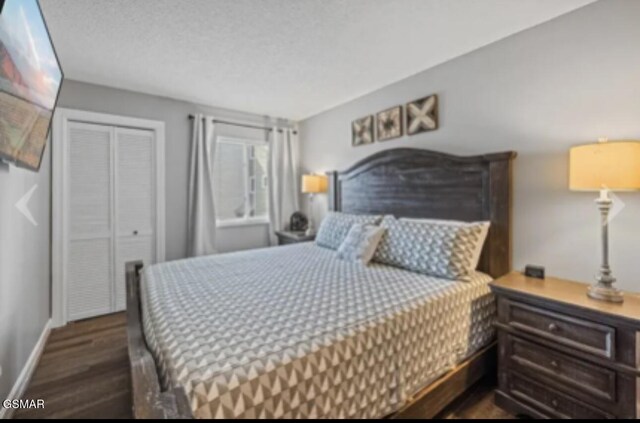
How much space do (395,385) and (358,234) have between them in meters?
1.40

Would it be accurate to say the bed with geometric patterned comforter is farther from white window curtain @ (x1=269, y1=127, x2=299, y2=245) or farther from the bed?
white window curtain @ (x1=269, y1=127, x2=299, y2=245)

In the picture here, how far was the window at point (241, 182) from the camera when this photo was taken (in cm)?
408

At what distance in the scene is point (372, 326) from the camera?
1402 millimetres

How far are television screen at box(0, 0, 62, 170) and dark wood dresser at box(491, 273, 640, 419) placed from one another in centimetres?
273

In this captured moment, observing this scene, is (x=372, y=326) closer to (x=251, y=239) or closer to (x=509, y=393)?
(x=509, y=393)

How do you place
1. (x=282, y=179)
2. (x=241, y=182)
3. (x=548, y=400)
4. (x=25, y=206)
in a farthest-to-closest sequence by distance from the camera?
1. (x=282, y=179)
2. (x=241, y=182)
3. (x=25, y=206)
4. (x=548, y=400)

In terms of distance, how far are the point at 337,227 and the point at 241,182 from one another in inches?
73.6

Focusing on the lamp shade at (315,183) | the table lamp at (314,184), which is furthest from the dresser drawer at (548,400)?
the lamp shade at (315,183)

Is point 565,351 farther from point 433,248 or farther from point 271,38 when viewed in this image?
point 271,38

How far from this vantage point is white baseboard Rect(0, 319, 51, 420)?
5.76 feet

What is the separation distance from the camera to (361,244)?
8.50 feet

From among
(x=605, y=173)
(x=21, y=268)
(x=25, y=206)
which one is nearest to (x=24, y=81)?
(x=25, y=206)

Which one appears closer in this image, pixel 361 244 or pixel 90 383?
pixel 90 383

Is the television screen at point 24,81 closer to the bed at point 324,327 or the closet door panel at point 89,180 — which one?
the bed at point 324,327
